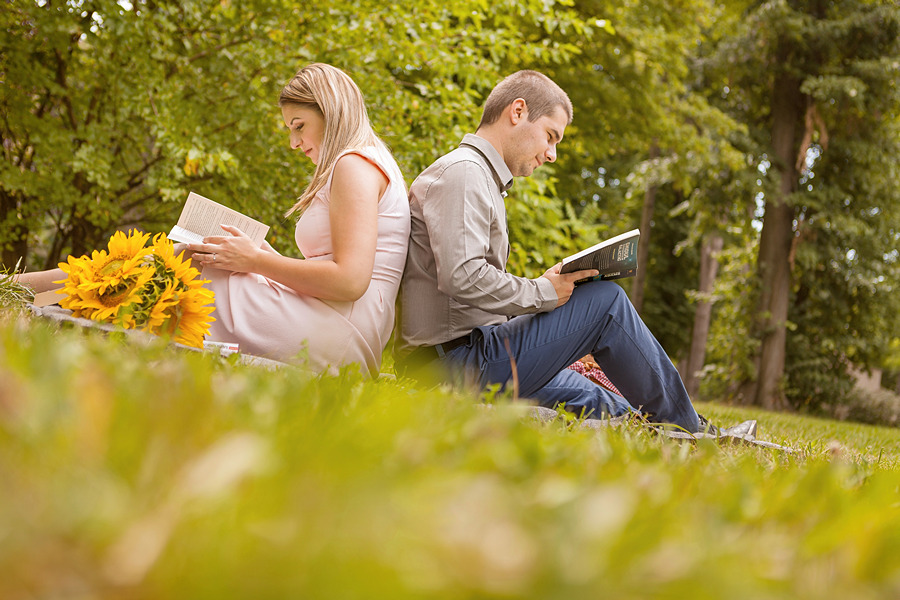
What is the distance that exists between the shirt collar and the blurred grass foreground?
86.2 inches

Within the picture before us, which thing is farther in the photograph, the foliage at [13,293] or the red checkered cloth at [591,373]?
the red checkered cloth at [591,373]

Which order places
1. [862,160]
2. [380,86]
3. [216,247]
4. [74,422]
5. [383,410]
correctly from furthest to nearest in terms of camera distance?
1. [862,160]
2. [380,86]
3. [216,247]
4. [383,410]
5. [74,422]

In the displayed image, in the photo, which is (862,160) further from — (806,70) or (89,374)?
(89,374)

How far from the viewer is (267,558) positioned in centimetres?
56

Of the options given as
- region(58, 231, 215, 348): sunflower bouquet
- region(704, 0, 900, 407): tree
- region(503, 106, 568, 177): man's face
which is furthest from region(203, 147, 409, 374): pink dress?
region(704, 0, 900, 407): tree

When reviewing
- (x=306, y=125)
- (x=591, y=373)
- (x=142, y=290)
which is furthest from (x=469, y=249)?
(x=591, y=373)

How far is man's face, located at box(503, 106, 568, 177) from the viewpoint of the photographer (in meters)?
3.20

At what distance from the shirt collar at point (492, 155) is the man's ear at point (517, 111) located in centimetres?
15

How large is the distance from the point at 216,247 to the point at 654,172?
1098cm

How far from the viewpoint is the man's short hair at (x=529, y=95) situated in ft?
10.5

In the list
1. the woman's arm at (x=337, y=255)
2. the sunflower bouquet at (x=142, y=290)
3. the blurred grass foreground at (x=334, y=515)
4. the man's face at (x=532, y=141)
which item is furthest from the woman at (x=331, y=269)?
the blurred grass foreground at (x=334, y=515)

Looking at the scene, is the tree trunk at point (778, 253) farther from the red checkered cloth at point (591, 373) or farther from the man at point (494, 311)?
the man at point (494, 311)

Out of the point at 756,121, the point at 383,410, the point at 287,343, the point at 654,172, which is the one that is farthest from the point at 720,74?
the point at 383,410

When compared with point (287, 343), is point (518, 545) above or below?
above
